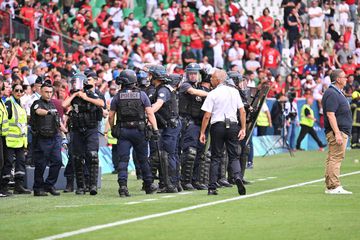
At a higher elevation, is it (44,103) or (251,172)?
(44,103)

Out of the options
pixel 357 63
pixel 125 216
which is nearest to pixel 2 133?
pixel 125 216

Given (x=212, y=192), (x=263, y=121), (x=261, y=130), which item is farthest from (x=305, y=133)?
(x=212, y=192)

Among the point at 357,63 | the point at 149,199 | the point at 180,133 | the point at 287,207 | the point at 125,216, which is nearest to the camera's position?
the point at 125,216

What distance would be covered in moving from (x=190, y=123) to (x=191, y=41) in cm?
1724

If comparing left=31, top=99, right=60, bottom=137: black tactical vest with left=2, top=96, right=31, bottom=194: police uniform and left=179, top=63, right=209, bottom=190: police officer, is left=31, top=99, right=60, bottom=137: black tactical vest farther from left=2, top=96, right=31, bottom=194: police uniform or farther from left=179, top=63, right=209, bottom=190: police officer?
left=179, top=63, right=209, bottom=190: police officer

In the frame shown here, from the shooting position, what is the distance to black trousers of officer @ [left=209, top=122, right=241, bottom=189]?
60.4 feet

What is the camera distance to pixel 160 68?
20.0 m

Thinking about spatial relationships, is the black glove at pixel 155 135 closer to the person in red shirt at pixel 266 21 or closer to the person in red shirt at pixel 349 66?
the person in red shirt at pixel 266 21

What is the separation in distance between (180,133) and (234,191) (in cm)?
186

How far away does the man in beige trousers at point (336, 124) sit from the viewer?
61.6 ft

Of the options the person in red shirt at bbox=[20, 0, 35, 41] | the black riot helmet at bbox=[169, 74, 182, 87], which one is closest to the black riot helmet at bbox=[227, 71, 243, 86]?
the black riot helmet at bbox=[169, 74, 182, 87]

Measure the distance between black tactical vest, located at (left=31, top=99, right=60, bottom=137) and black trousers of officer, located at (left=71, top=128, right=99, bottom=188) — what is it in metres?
0.35

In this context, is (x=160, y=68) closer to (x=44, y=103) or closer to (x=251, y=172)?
(x=44, y=103)

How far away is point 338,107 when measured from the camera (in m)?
18.9
